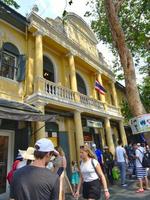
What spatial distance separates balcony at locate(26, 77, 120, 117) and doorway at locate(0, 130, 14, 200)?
6.23ft

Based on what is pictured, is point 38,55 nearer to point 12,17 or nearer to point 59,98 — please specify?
point 12,17

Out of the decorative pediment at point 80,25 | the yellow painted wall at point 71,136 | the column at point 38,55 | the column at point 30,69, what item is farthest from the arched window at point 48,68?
the decorative pediment at point 80,25

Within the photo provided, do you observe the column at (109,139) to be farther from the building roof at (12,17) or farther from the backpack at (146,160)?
the building roof at (12,17)

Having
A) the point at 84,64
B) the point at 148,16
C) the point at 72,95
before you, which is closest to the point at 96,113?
the point at 72,95

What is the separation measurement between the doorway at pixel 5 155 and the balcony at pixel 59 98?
1.90m

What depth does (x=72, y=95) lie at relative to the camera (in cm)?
1205

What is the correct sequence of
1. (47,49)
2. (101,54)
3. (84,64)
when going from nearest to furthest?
(47,49), (84,64), (101,54)

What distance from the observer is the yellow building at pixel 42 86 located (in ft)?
30.5

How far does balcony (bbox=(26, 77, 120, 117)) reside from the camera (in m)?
9.80

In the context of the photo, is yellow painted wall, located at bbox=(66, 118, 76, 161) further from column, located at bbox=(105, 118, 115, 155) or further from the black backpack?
the black backpack

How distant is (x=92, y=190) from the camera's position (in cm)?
382

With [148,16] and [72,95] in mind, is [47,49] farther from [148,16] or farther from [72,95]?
[148,16]

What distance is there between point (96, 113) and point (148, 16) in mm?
6563

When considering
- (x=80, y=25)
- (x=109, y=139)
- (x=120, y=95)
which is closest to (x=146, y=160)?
(x=109, y=139)
